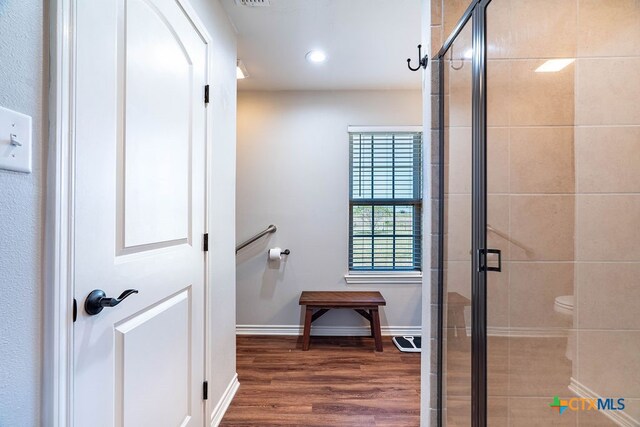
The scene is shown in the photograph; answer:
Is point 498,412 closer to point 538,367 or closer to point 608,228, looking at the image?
point 538,367

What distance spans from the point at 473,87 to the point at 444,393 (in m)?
1.41

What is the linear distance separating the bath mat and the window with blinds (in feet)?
2.15

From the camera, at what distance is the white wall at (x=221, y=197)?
1590 mm

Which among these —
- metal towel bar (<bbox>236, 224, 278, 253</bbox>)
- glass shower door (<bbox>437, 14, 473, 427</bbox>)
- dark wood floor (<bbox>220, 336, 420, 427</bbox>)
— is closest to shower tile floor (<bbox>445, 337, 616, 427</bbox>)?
glass shower door (<bbox>437, 14, 473, 427</bbox>)

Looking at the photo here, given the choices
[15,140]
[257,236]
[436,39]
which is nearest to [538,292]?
[436,39]

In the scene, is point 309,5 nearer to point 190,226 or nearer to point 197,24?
point 197,24

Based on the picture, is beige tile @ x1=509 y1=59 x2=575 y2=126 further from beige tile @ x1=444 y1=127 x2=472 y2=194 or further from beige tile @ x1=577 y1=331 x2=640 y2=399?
beige tile @ x1=577 y1=331 x2=640 y2=399

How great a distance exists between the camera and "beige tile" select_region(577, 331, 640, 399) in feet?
3.06

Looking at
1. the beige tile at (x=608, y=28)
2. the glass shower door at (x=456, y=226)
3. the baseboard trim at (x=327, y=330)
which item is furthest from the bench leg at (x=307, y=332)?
the beige tile at (x=608, y=28)

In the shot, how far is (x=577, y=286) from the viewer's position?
106 centimetres

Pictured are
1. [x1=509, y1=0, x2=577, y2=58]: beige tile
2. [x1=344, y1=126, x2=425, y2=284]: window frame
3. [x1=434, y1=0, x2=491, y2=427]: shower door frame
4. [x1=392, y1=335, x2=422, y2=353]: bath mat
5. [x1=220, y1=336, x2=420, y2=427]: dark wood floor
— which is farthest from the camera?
[x1=344, y1=126, x2=425, y2=284]: window frame

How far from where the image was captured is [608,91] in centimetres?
97

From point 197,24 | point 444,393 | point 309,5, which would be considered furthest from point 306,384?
point 309,5

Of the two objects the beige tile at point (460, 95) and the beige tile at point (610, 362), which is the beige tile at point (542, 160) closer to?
the beige tile at point (460, 95)
